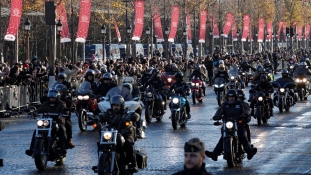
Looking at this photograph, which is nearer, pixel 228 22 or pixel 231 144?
pixel 231 144

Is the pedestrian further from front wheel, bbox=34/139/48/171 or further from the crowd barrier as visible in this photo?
the crowd barrier

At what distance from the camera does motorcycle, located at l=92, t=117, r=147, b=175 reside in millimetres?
12992

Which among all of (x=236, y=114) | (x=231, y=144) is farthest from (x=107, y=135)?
(x=236, y=114)

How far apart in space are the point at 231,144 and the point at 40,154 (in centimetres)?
301

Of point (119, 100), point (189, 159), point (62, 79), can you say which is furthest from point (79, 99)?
point (189, 159)

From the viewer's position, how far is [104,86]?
74.0ft

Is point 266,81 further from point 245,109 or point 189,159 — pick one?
point 189,159

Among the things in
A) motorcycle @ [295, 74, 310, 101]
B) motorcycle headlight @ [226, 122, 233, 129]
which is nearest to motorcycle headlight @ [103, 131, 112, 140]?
motorcycle headlight @ [226, 122, 233, 129]

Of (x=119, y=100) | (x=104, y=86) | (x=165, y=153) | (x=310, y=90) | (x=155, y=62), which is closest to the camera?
(x=119, y=100)

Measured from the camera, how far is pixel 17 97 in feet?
96.1

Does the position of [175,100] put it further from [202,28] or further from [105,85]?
[202,28]

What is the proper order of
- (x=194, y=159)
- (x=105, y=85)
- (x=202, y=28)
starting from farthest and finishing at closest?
(x=202, y=28), (x=105, y=85), (x=194, y=159)

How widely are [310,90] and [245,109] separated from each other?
23.5m

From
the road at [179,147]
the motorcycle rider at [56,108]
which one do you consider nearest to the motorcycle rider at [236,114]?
the road at [179,147]
